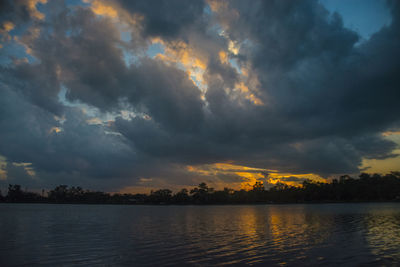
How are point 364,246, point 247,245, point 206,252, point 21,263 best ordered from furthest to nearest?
point 247,245 → point 364,246 → point 206,252 → point 21,263

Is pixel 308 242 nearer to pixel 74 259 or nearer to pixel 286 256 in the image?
pixel 286 256

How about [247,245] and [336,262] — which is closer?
[336,262]

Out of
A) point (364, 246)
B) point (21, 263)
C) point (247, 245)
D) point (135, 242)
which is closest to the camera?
point (21, 263)

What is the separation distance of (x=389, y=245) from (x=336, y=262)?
34.0ft

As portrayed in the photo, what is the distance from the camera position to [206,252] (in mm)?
23797

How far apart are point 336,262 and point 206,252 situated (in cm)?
1073

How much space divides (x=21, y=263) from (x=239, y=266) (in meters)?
17.0

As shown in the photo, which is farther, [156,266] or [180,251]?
[180,251]

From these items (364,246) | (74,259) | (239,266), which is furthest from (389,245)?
(74,259)

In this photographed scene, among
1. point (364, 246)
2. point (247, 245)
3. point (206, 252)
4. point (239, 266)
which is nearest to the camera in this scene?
point (239, 266)

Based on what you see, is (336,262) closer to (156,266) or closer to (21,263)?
(156,266)

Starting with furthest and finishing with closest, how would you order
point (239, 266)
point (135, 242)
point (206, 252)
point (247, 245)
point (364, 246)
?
point (135, 242) < point (247, 245) < point (364, 246) < point (206, 252) < point (239, 266)

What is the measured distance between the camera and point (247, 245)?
27.3 m

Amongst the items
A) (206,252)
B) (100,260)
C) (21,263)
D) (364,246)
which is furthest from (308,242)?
(21,263)
